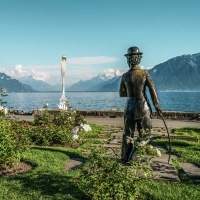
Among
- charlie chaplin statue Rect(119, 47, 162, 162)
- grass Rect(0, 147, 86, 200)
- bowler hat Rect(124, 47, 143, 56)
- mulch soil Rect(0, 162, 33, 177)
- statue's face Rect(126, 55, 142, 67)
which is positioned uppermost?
bowler hat Rect(124, 47, 143, 56)

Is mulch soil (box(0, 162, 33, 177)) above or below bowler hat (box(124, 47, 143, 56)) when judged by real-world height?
below

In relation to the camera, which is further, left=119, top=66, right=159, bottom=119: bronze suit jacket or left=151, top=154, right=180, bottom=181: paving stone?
left=119, top=66, right=159, bottom=119: bronze suit jacket

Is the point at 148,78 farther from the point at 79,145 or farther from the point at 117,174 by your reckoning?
the point at 79,145

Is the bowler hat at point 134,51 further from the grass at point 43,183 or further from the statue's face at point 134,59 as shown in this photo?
the grass at point 43,183

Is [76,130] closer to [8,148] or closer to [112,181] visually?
[8,148]

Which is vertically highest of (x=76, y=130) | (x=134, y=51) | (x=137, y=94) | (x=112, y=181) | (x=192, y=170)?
(x=134, y=51)

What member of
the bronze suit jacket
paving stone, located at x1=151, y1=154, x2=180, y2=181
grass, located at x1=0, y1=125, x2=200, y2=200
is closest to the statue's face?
the bronze suit jacket

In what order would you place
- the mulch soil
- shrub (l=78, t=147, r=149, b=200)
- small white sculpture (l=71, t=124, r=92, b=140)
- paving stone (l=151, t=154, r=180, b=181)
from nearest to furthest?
1. shrub (l=78, t=147, r=149, b=200)
2. paving stone (l=151, t=154, r=180, b=181)
3. the mulch soil
4. small white sculpture (l=71, t=124, r=92, b=140)

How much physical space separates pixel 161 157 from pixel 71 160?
2.49 m

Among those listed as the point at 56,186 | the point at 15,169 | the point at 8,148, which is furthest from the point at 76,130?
the point at 56,186

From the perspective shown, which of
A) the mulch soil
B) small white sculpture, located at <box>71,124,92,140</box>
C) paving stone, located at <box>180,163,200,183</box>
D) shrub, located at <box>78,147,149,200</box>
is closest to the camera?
shrub, located at <box>78,147,149,200</box>

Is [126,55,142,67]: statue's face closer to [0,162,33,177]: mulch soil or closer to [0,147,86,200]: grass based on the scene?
[0,147,86,200]: grass

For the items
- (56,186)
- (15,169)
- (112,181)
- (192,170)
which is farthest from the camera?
(192,170)

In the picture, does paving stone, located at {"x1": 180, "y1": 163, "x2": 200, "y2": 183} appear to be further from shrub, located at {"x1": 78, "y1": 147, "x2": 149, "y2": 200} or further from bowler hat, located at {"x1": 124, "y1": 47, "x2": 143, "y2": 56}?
bowler hat, located at {"x1": 124, "y1": 47, "x2": 143, "y2": 56}
